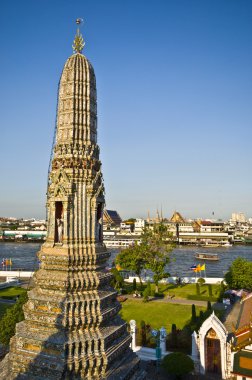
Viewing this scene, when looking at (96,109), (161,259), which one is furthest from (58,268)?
(161,259)

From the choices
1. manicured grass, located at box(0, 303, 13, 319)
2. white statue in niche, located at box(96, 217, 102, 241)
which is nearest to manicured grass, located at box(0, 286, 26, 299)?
manicured grass, located at box(0, 303, 13, 319)

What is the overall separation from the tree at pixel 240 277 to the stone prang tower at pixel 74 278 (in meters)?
27.1

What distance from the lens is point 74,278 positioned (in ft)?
41.7

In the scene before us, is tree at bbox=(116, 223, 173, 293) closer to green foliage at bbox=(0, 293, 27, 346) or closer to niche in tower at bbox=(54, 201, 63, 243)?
green foliage at bbox=(0, 293, 27, 346)

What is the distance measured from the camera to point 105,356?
11.9m

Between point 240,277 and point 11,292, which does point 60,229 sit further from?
point 11,292

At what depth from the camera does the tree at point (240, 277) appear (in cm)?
3784

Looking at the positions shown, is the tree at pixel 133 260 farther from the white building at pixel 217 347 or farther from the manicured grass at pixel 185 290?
the white building at pixel 217 347

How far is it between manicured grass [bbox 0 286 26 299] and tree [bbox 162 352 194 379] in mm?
24495

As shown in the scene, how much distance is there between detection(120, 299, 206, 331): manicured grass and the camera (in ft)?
99.8

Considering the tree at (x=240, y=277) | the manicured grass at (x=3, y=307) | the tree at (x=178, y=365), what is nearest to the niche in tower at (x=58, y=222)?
the tree at (x=178, y=365)

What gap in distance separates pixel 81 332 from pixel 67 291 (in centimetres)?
149

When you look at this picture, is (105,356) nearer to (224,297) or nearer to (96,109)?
(96,109)

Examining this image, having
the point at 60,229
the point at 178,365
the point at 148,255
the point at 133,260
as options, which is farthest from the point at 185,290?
the point at 60,229
